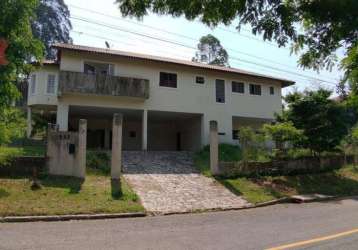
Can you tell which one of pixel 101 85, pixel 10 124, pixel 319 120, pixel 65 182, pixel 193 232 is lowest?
pixel 193 232

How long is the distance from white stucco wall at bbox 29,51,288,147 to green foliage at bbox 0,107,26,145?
9.58 m

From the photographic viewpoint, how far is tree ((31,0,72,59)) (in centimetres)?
4394

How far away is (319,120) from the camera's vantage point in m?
21.0

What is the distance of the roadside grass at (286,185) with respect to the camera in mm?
16047

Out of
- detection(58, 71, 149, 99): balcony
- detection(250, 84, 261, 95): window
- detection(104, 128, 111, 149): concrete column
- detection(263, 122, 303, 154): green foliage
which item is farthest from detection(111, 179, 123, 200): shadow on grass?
detection(250, 84, 261, 95): window

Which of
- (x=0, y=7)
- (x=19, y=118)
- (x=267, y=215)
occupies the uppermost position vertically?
(x=0, y=7)

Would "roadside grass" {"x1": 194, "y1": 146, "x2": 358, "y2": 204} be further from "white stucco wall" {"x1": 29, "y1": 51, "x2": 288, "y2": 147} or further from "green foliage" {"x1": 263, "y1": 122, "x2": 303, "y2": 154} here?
"white stucco wall" {"x1": 29, "y1": 51, "x2": 288, "y2": 147}

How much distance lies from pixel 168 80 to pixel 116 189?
13.5 m

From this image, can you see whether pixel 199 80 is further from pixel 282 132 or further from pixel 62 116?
pixel 62 116

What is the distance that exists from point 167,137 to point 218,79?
25.9 ft

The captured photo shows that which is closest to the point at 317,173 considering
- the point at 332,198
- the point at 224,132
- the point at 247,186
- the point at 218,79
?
the point at 332,198

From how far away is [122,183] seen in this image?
609 inches

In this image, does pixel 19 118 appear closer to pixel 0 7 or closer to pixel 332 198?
pixel 0 7

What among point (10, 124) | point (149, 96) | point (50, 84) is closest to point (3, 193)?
point (10, 124)
